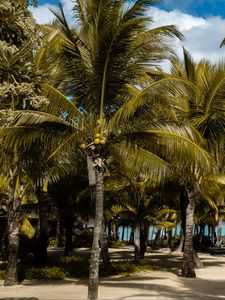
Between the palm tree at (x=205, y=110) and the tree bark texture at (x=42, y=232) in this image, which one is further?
the tree bark texture at (x=42, y=232)

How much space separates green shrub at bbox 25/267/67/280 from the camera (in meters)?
17.0

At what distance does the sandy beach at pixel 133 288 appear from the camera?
511 inches

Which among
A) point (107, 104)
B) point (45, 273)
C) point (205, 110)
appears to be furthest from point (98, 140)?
point (45, 273)

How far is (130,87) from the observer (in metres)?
13.7

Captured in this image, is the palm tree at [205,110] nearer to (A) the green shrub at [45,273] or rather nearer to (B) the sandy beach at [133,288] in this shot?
(B) the sandy beach at [133,288]

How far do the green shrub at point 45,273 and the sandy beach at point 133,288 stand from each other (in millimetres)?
864

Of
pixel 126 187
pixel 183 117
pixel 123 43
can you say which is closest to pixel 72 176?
pixel 126 187

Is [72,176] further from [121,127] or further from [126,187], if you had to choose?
[121,127]

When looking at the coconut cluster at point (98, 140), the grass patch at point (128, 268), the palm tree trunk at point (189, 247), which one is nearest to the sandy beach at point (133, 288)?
the palm tree trunk at point (189, 247)

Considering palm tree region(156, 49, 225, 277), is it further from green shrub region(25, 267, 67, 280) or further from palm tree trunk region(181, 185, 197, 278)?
green shrub region(25, 267, 67, 280)

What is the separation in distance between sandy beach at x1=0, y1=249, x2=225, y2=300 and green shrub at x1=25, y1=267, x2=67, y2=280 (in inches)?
34.0

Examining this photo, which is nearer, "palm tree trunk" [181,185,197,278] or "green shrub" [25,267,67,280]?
"green shrub" [25,267,67,280]

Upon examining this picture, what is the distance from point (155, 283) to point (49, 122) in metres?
6.99

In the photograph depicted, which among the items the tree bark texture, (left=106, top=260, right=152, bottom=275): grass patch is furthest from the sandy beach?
the tree bark texture
